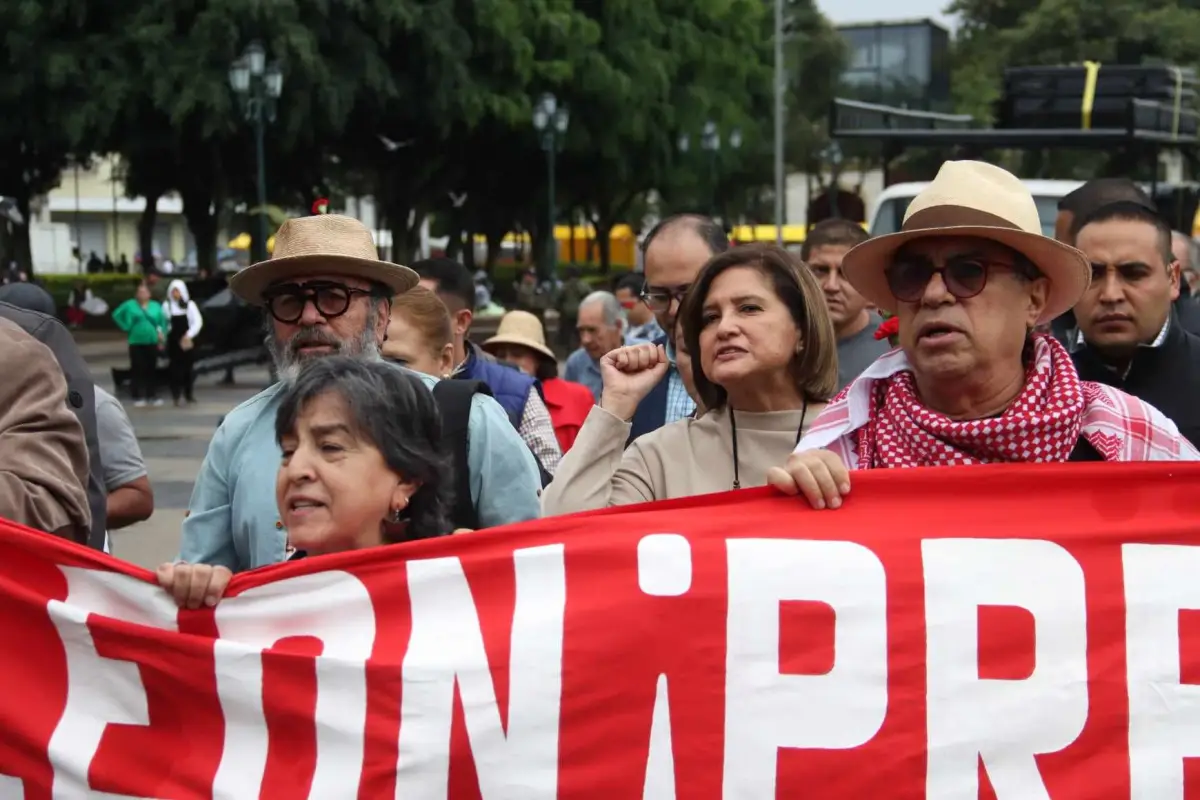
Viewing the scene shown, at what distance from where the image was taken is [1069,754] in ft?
10.2

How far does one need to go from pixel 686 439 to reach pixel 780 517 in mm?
555

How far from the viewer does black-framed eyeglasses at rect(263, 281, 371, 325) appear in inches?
158

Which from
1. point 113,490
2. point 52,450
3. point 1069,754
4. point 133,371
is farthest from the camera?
point 133,371

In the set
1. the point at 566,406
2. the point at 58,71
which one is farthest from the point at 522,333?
the point at 58,71

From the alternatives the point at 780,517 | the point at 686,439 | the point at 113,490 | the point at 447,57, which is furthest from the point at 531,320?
the point at 447,57

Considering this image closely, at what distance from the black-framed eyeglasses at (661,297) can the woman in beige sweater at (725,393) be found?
1.46 m

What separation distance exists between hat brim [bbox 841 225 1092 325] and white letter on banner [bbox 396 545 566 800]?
0.85 m

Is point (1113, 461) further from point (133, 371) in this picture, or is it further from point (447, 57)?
point (447, 57)

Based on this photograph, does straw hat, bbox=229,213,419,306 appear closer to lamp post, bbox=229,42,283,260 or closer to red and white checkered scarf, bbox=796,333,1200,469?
red and white checkered scarf, bbox=796,333,1200,469

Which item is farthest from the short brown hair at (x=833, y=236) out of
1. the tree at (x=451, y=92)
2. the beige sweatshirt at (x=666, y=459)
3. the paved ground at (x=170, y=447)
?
the tree at (x=451, y=92)

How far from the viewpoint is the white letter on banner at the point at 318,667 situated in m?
3.19

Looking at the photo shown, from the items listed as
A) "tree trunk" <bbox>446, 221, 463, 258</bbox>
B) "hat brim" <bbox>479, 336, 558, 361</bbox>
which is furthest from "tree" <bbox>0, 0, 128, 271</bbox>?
"hat brim" <bbox>479, 336, 558, 361</bbox>

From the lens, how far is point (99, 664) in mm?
3289

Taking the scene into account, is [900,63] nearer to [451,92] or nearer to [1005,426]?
[451,92]
